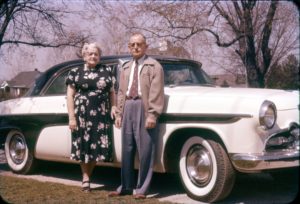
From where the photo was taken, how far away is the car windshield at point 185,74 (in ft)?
16.6

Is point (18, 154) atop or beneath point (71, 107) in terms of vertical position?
beneath

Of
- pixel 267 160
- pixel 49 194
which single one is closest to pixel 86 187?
pixel 49 194

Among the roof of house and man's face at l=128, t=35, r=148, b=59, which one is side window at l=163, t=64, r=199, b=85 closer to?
man's face at l=128, t=35, r=148, b=59

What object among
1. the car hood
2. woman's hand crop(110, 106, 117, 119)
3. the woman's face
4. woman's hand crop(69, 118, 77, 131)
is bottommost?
woman's hand crop(69, 118, 77, 131)

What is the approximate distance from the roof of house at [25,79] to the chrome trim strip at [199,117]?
2.36m

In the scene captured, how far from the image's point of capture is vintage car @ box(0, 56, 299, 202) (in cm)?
380

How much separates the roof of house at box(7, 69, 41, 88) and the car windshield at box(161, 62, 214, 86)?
1930mm

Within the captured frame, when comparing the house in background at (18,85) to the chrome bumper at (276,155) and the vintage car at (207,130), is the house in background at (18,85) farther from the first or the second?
the chrome bumper at (276,155)

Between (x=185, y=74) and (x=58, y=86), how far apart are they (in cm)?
173

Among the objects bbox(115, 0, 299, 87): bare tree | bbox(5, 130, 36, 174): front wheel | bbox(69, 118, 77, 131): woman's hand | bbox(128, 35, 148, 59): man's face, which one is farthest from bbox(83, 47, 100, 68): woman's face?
bbox(5, 130, 36, 174): front wheel

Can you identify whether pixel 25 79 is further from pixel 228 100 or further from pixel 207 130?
pixel 228 100

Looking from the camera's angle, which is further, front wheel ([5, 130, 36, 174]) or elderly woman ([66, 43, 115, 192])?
front wheel ([5, 130, 36, 174])

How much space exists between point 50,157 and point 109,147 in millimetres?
1230

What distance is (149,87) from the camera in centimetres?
437
